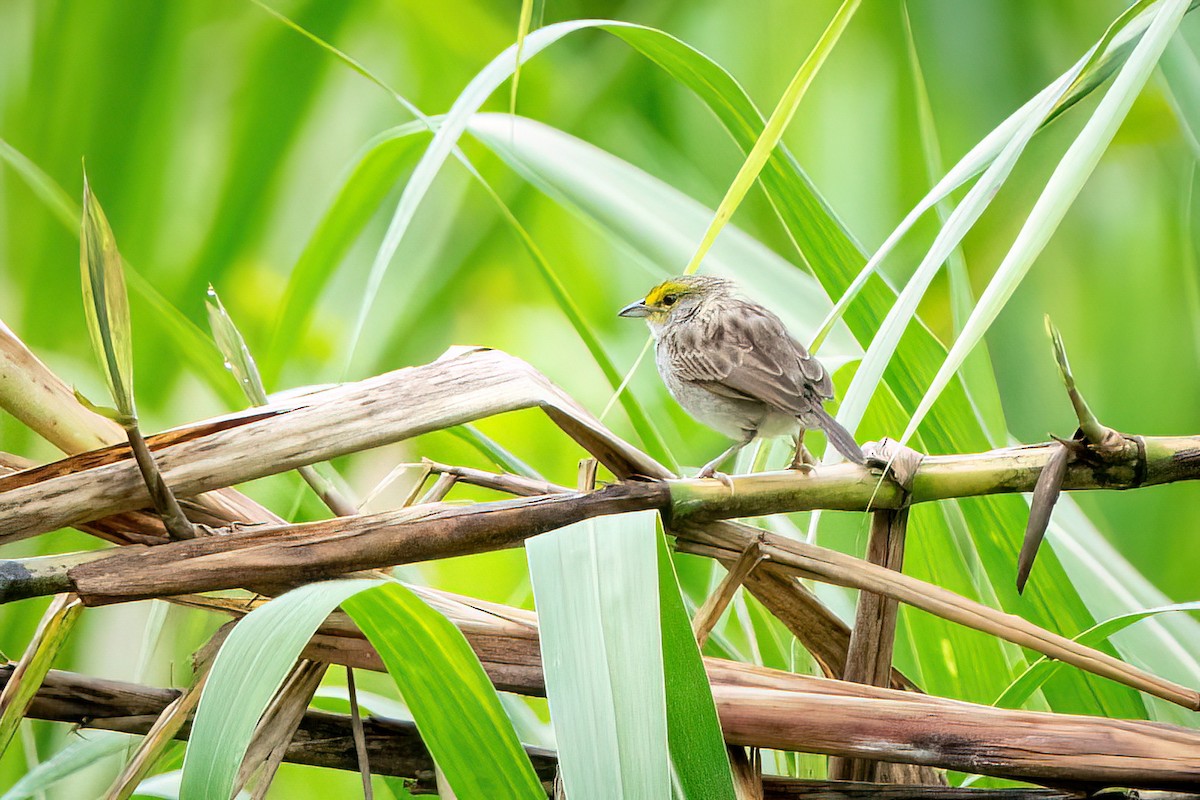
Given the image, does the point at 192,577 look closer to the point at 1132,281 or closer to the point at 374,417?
the point at 374,417

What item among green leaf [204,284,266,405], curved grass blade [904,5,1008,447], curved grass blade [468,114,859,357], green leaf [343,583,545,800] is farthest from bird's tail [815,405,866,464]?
green leaf [204,284,266,405]

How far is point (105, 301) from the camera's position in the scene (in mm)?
608

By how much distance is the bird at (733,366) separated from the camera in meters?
1.44

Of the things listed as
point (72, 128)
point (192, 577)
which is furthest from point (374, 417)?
point (72, 128)

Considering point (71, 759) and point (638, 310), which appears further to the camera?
point (638, 310)

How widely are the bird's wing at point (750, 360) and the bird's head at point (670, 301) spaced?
87 mm

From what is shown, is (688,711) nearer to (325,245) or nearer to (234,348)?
(234,348)

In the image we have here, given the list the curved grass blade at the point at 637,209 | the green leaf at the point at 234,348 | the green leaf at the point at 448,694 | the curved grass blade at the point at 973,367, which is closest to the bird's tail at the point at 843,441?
the curved grass blade at the point at 973,367

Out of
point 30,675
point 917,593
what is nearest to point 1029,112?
point 917,593

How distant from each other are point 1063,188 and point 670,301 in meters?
1.15

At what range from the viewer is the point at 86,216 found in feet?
1.91

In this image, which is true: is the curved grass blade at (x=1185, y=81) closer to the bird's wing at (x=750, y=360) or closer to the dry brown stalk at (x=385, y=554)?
the bird's wing at (x=750, y=360)

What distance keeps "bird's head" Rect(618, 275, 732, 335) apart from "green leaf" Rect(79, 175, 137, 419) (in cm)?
128

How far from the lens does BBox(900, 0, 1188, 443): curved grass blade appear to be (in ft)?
2.47
